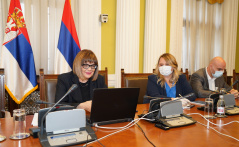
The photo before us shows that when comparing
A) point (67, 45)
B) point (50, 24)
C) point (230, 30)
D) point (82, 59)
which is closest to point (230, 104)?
point (82, 59)

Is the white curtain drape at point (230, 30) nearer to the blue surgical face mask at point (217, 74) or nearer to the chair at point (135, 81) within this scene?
the blue surgical face mask at point (217, 74)

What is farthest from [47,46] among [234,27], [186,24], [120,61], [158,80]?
[234,27]

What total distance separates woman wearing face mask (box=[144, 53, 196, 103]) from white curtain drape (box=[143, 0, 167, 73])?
5.57 feet

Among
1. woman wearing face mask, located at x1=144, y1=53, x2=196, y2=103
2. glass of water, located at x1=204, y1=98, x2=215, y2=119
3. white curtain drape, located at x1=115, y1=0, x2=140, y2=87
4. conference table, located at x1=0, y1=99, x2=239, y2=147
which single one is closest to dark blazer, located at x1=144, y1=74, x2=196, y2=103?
woman wearing face mask, located at x1=144, y1=53, x2=196, y2=103

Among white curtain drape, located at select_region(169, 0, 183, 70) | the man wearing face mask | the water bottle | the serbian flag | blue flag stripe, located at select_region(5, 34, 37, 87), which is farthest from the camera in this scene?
white curtain drape, located at select_region(169, 0, 183, 70)

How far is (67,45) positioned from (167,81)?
145 cm

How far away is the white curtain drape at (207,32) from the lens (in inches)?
199

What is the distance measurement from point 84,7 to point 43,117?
2707 millimetres

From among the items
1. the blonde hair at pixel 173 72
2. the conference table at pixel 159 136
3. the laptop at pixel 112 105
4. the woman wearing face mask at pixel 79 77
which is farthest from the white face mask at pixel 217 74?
the laptop at pixel 112 105

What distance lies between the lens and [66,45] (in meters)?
3.06

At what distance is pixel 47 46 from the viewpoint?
339 cm

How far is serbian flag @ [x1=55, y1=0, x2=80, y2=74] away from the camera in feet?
9.93

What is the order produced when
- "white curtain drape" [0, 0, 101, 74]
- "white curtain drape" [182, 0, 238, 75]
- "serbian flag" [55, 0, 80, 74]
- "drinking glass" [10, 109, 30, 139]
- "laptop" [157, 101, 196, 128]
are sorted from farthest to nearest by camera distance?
"white curtain drape" [182, 0, 238, 75], "white curtain drape" [0, 0, 101, 74], "serbian flag" [55, 0, 80, 74], "laptop" [157, 101, 196, 128], "drinking glass" [10, 109, 30, 139]

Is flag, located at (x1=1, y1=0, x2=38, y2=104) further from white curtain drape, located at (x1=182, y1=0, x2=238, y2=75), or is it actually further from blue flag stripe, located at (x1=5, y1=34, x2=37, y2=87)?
white curtain drape, located at (x1=182, y1=0, x2=238, y2=75)
